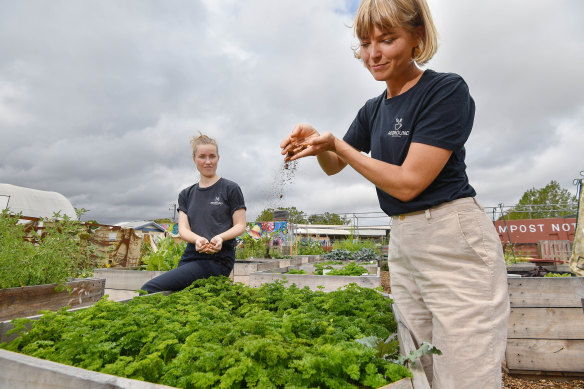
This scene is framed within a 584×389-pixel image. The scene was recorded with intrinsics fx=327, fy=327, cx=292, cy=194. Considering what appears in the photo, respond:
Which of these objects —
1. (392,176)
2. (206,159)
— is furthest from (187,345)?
(206,159)

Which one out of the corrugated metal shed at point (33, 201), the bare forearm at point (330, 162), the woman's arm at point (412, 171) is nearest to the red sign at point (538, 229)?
the bare forearm at point (330, 162)

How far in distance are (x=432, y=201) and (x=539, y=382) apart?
3.63 m

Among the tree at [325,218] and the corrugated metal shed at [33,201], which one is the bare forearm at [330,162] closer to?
the tree at [325,218]

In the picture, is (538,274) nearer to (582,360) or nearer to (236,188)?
(582,360)

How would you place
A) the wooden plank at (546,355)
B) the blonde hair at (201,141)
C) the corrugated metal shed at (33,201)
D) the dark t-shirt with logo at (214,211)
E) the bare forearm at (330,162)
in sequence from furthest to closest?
the corrugated metal shed at (33,201), the wooden plank at (546,355), the blonde hair at (201,141), the dark t-shirt with logo at (214,211), the bare forearm at (330,162)

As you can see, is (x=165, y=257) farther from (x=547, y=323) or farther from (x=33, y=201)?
(x=33, y=201)

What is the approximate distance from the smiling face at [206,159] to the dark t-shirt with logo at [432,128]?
2.17 meters

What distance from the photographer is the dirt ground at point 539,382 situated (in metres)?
3.37

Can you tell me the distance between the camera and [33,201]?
27.3 metres

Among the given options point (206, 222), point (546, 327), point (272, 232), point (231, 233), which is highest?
point (272, 232)

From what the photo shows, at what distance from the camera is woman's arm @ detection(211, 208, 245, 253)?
115 inches

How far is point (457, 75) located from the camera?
1330 millimetres

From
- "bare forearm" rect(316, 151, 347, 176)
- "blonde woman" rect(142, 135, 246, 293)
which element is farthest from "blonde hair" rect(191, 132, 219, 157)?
"bare forearm" rect(316, 151, 347, 176)

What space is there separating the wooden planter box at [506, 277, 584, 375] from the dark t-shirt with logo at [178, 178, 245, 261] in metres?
3.13
